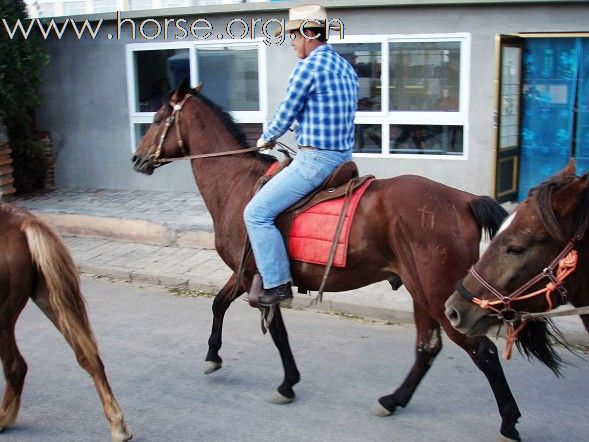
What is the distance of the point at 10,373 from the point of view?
4043 mm

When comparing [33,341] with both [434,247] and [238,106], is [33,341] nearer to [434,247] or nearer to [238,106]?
[434,247]

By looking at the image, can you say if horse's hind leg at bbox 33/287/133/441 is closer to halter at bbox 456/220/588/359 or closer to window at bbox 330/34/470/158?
halter at bbox 456/220/588/359

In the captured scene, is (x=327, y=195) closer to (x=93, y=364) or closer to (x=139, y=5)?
(x=93, y=364)

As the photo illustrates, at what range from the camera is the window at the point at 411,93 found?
8984 mm

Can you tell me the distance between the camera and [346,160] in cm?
443

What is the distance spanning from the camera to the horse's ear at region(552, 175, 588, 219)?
2592 mm

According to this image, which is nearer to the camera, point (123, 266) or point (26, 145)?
point (123, 266)

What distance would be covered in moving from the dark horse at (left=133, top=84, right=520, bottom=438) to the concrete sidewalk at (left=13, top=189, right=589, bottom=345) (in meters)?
1.79

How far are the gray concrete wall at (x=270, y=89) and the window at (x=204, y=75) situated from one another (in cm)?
21

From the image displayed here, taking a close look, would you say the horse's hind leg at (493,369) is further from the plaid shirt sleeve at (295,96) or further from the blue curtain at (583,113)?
the blue curtain at (583,113)

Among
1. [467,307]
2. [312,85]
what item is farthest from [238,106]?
[467,307]

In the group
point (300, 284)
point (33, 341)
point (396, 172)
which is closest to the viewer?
point (300, 284)

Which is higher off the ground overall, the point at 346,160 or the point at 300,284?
the point at 346,160

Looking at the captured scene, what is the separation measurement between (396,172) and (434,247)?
5.60 metres
